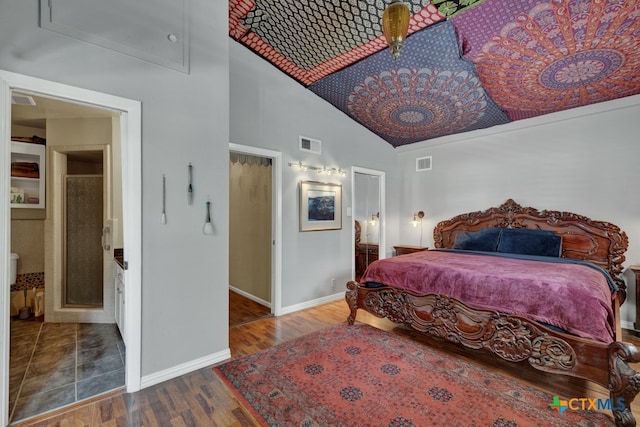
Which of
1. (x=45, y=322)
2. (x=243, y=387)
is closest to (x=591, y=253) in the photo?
(x=243, y=387)

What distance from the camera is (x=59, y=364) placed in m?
2.48

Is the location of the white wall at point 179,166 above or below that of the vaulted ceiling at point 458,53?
below

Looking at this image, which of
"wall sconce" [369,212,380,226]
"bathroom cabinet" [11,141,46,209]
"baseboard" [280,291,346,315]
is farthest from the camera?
"wall sconce" [369,212,380,226]

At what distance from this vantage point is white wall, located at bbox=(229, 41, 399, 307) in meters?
3.44

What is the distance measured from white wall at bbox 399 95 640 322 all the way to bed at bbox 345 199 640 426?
183mm

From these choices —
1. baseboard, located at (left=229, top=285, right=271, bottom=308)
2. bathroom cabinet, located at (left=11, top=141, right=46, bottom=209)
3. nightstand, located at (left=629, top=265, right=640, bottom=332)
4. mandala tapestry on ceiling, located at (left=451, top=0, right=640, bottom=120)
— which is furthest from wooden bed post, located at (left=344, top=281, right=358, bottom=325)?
bathroom cabinet, located at (left=11, top=141, right=46, bottom=209)

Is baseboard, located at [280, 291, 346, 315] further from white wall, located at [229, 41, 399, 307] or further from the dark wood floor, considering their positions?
the dark wood floor

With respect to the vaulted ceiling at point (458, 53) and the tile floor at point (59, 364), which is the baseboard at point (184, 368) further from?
the vaulted ceiling at point (458, 53)

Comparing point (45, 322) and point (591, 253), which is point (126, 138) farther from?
point (591, 253)

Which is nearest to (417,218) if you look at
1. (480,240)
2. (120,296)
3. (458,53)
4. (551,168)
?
(480,240)

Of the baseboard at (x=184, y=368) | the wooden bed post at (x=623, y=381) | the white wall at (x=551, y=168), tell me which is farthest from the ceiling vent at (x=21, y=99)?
the white wall at (x=551, y=168)

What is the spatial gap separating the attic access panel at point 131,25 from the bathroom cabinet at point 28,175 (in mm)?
2575

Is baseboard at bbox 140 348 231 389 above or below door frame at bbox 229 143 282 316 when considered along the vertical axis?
below

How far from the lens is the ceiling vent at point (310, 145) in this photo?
3.98 meters
